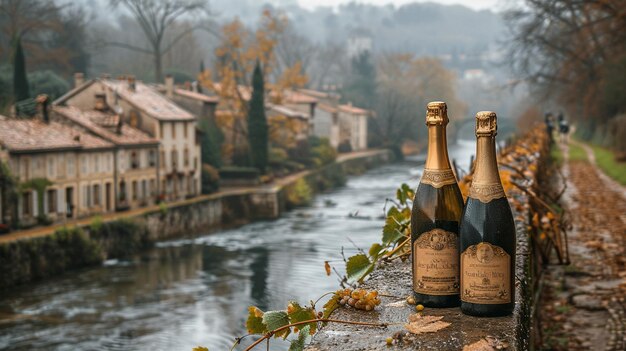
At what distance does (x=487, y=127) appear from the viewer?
3523mm

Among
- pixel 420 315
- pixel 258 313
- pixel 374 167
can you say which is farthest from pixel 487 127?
pixel 374 167

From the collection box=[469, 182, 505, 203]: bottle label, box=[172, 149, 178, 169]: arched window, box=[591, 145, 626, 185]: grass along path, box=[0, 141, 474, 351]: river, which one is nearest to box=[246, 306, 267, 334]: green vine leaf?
box=[469, 182, 505, 203]: bottle label

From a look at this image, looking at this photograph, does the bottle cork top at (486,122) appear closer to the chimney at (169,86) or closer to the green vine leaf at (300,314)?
the green vine leaf at (300,314)

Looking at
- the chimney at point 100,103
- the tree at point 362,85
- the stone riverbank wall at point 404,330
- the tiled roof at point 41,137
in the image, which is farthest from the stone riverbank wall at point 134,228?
the tree at point 362,85

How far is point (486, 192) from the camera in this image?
3635 mm

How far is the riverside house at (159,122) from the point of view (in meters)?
45.9

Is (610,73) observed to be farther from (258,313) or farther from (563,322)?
(258,313)

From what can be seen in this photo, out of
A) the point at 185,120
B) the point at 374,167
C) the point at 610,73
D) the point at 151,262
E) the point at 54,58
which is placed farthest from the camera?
the point at 374,167

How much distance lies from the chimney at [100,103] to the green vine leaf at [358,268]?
42451 millimetres

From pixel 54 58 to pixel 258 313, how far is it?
57595 mm

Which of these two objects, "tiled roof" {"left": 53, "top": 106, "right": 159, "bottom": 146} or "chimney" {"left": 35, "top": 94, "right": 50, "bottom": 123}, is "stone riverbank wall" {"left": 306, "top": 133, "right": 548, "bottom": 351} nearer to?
"chimney" {"left": 35, "top": 94, "right": 50, "bottom": 123}

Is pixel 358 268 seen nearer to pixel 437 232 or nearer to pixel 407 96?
pixel 437 232

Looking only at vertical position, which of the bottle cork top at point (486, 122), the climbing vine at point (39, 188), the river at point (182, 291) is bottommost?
the river at point (182, 291)

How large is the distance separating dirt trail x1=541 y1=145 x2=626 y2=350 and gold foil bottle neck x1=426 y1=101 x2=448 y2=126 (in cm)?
372
